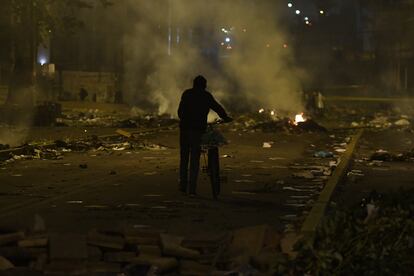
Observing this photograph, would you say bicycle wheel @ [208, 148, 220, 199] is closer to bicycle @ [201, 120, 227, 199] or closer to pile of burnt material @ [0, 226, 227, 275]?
bicycle @ [201, 120, 227, 199]

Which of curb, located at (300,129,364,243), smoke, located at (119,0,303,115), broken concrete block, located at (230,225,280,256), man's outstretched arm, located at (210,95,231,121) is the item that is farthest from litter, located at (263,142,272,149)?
broken concrete block, located at (230,225,280,256)

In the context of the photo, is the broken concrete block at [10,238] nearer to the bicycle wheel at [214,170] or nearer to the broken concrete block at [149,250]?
the broken concrete block at [149,250]

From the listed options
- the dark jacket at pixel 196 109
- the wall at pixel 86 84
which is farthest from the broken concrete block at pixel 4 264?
the wall at pixel 86 84

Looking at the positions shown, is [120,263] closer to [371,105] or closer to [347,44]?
[371,105]

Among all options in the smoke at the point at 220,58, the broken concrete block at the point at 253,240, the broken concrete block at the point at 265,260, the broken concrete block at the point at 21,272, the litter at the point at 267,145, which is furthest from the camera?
the smoke at the point at 220,58

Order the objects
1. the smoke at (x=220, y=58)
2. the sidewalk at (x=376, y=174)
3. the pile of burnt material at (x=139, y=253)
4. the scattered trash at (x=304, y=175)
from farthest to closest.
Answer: the smoke at (x=220, y=58)
the scattered trash at (x=304, y=175)
the sidewalk at (x=376, y=174)
the pile of burnt material at (x=139, y=253)

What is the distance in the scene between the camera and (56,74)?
154 feet

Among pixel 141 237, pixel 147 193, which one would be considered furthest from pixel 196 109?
pixel 141 237

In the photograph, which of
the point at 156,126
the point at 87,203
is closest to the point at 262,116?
the point at 156,126

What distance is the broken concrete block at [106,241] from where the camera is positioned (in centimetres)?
695

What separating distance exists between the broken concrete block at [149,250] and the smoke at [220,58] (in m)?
Result: 30.8

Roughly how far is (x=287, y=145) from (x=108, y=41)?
30776 mm

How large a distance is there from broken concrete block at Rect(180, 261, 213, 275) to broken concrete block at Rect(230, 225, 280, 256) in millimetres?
326

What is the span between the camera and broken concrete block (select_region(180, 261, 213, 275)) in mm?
6695
